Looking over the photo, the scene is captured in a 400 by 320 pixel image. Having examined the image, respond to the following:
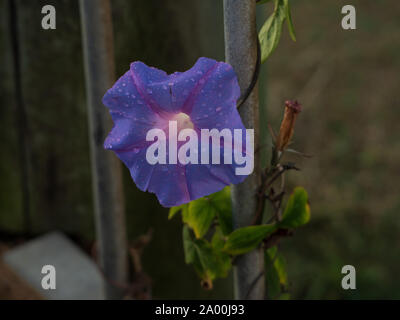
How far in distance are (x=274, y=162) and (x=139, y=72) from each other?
232 mm

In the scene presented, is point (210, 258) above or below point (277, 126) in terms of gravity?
below

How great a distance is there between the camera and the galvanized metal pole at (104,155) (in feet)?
3.10

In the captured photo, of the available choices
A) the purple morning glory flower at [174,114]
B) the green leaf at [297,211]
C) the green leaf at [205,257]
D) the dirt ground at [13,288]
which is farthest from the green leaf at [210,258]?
the dirt ground at [13,288]

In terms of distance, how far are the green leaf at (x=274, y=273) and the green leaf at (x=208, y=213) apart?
0.10 metres

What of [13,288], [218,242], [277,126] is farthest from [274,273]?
[277,126]

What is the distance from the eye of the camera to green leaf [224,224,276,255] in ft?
2.74

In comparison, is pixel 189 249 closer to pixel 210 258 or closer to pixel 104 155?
pixel 210 258

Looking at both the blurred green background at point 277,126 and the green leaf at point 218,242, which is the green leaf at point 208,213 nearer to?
the green leaf at point 218,242

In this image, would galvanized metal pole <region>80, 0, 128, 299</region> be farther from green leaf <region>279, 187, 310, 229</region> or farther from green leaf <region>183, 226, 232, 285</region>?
green leaf <region>279, 187, 310, 229</region>

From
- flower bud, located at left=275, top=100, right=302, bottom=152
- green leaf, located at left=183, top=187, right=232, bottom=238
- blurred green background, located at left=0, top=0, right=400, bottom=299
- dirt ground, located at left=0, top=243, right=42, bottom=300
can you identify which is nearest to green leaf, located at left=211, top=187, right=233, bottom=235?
green leaf, located at left=183, top=187, right=232, bottom=238

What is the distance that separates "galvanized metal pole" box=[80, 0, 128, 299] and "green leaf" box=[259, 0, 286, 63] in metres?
0.28

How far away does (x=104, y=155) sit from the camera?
102 cm

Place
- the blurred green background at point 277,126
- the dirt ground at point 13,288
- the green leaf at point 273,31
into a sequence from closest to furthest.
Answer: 1. the green leaf at point 273,31
2. the blurred green background at point 277,126
3. the dirt ground at point 13,288

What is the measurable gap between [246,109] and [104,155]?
12.9 inches
